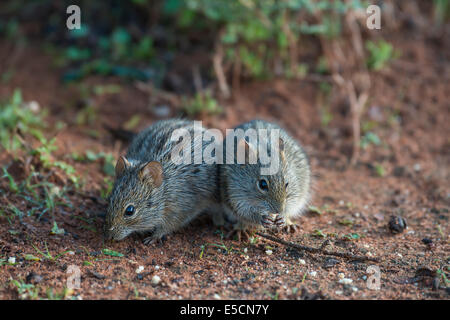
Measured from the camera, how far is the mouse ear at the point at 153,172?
4621mm

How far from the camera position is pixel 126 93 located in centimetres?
786

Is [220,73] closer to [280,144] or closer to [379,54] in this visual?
→ [379,54]

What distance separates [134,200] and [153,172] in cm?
33

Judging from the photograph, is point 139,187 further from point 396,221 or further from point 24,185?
point 396,221

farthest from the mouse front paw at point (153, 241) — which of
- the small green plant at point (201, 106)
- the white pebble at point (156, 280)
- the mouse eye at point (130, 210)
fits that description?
the small green plant at point (201, 106)

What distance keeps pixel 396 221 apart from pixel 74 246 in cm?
326

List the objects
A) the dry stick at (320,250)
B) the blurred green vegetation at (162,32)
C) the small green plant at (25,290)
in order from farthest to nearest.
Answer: the blurred green vegetation at (162,32) < the dry stick at (320,250) < the small green plant at (25,290)

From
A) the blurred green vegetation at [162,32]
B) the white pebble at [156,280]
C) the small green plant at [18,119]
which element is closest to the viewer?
the white pebble at [156,280]

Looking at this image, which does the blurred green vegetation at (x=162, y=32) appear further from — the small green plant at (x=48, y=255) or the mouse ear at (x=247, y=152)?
the small green plant at (x=48, y=255)

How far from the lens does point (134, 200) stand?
462 cm

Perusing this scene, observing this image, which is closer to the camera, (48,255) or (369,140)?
(48,255)

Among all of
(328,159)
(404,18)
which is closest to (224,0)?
(328,159)

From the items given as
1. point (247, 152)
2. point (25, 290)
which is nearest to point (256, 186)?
point (247, 152)

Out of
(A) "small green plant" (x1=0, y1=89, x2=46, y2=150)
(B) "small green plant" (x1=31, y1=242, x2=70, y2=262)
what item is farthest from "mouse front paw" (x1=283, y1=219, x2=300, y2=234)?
(A) "small green plant" (x1=0, y1=89, x2=46, y2=150)
